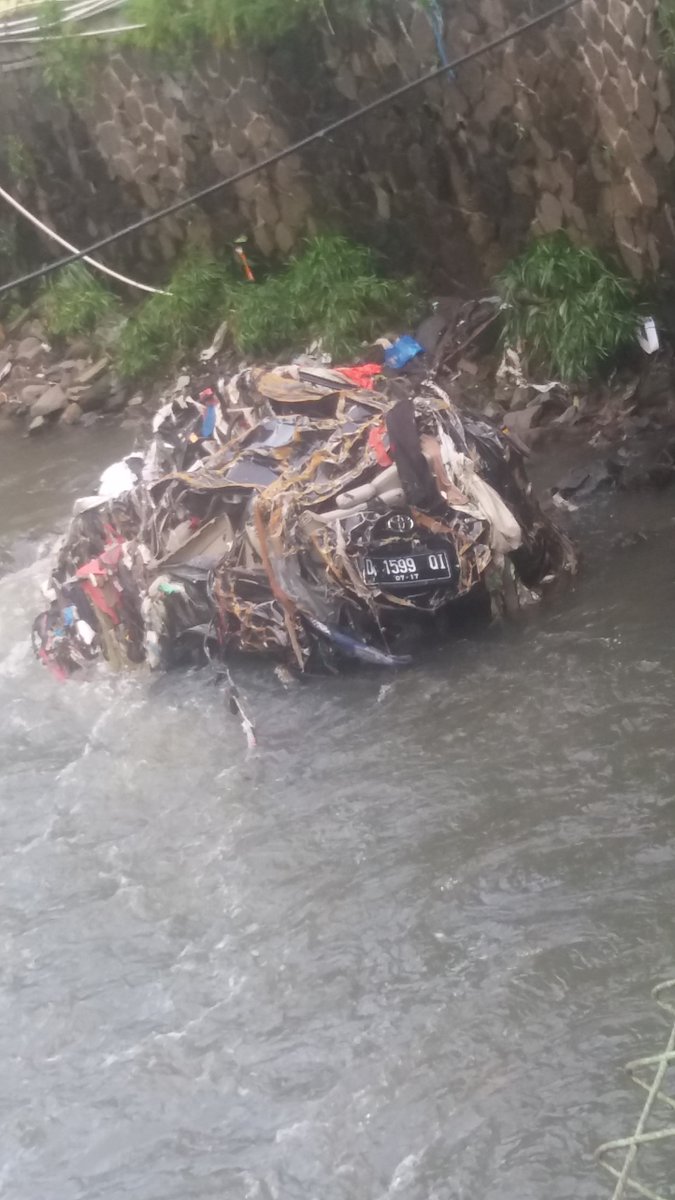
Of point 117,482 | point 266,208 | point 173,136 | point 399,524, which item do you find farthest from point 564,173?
point 173,136

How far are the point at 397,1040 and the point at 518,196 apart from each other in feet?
23.8

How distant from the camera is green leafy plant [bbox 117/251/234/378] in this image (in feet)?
39.0

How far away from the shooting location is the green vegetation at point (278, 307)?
10.5 meters

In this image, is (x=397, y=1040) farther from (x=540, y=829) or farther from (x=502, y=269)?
(x=502, y=269)

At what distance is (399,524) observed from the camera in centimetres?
621

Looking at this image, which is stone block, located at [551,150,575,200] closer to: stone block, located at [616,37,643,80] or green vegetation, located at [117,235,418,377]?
stone block, located at [616,37,643,80]

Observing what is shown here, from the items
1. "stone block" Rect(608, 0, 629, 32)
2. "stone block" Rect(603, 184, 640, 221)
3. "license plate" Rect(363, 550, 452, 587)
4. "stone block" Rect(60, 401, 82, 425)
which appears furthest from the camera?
"stone block" Rect(60, 401, 82, 425)

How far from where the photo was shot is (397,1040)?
4.33m

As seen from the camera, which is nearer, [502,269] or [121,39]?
[502,269]

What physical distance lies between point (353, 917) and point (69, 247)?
32.5 feet

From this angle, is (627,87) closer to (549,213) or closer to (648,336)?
(549,213)

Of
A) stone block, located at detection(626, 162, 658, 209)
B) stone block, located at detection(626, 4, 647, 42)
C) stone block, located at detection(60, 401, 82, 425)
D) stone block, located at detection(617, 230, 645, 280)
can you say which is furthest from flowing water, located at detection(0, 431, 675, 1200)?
stone block, located at detection(60, 401, 82, 425)

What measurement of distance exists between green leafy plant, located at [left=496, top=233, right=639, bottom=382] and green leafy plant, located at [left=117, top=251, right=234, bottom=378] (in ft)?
11.4

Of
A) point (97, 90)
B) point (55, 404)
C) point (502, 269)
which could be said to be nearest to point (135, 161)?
point (97, 90)
